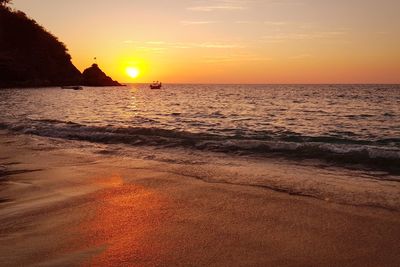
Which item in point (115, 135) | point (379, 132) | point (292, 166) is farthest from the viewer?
point (379, 132)

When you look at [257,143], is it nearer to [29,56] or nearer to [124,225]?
[124,225]

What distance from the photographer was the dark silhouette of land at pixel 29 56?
109m

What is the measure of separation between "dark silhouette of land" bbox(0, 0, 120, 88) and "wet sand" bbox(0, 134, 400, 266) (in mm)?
109711

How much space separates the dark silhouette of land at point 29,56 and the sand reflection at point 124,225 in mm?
110130

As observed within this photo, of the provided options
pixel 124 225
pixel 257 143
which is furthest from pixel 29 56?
pixel 124 225

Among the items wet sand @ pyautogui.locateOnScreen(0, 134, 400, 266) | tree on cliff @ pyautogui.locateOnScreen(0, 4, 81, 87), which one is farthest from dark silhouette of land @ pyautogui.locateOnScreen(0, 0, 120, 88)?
wet sand @ pyautogui.locateOnScreen(0, 134, 400, 266)

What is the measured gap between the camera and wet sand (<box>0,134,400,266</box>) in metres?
3.83

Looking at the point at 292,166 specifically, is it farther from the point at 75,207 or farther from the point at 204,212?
the point at 75,207

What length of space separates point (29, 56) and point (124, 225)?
13567 centimetres

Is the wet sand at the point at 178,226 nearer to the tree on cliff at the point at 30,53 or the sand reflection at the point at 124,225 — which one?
the sand reflection at the point at 124,225

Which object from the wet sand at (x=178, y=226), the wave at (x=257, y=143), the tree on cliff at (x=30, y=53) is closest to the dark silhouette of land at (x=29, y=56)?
the tree on cliff at (x=30, y=53)

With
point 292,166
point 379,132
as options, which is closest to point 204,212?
point 292,166

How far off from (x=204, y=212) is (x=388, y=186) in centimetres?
388

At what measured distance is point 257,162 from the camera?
392 inches
